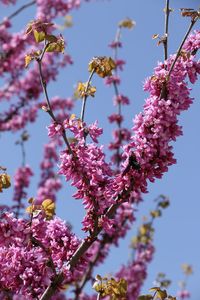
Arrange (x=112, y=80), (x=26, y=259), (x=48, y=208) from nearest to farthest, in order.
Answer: (x=26, y=259) < (x=48, y=208) < (x=112, y=80)

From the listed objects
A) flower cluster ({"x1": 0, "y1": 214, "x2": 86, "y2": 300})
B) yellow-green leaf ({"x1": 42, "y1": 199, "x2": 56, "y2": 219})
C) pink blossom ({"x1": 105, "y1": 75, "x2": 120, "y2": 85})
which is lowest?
flower cluster ({"x1": 0, "y1": 214, "x2": 86, "y2": 300})

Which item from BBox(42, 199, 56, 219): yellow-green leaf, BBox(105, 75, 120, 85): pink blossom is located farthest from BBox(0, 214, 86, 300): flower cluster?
BBox(105, 75, 120, 85): pink blossom

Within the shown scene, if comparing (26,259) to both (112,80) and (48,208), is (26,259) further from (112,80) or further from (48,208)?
(112,80)

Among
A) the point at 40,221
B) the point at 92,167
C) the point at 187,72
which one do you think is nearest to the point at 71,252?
the point at 40,221

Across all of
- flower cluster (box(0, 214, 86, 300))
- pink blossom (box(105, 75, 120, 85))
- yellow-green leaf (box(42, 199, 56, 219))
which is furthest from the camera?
pink blossom (box(105, 75, 120, 85))

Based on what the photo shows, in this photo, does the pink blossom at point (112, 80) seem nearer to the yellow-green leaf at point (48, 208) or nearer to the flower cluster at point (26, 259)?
the yellow-green leaf at point (48, 208)

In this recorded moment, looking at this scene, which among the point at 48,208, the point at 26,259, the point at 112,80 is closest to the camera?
the point at 26,259

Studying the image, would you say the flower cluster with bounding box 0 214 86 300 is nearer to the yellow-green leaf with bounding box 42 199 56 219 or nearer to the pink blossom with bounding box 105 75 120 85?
the yellow-green leaf with bounding box 42 199 56 219

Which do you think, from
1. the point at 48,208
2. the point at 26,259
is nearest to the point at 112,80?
the point at 48,208

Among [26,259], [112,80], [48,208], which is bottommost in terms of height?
[26,259]

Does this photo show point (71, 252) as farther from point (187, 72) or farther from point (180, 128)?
point (187, 72)

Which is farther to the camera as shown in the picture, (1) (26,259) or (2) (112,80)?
(2) (112,80)

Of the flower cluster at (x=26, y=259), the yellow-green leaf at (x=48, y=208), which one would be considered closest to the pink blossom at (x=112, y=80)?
the yellow-green leaf at (x=48, y=208)

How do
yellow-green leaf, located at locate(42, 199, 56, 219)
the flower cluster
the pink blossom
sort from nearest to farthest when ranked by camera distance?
the flower cluster, yellow-green leaf, located at locate(42, 199, 56, 219), the pink blossom
